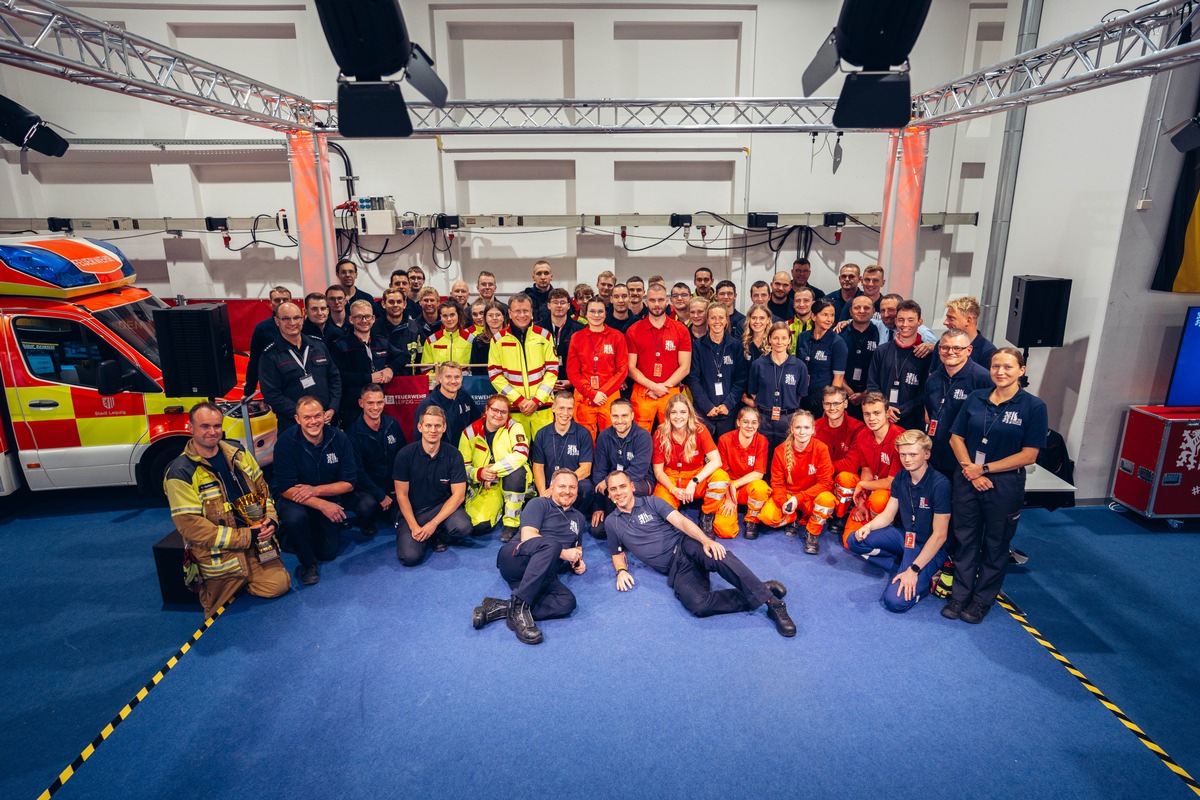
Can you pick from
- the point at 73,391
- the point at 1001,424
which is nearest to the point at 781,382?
the point at 1001,424

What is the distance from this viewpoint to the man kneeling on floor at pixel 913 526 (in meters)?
4.53

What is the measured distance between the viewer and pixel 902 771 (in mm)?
3232

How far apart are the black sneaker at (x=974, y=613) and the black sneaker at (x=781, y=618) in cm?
117

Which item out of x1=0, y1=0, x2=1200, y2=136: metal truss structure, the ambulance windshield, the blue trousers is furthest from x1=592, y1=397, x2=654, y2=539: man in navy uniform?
the ambulance windshield

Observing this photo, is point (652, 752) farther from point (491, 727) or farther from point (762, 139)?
point (762, 139)

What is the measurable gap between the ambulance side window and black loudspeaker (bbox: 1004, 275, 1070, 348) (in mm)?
7937

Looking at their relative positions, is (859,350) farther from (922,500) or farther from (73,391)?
(73,391)

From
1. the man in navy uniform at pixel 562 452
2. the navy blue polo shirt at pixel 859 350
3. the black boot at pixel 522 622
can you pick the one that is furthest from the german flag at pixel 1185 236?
the black boot at pixel 522 622

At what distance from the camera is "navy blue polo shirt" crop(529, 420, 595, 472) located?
555 cm

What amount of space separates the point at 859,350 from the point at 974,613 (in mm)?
2686

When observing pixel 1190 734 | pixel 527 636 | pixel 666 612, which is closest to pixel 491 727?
pixel 527 636

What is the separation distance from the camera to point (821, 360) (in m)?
6.09

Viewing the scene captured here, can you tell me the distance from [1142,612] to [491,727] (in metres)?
4.54

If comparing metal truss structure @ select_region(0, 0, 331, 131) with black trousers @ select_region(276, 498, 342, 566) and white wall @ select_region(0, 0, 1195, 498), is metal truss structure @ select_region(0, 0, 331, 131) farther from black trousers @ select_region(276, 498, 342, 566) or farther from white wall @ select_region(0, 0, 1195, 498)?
black trousers @ select_region(276, 498, 342, 566)
